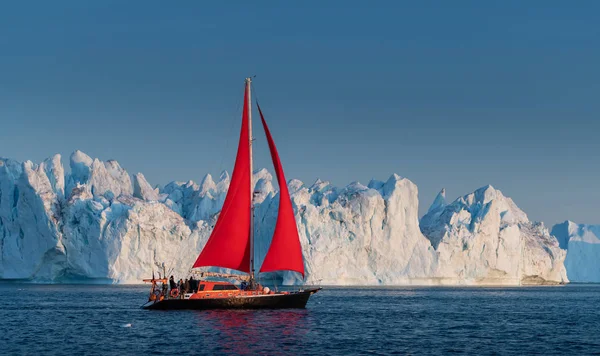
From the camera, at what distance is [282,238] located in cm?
3869

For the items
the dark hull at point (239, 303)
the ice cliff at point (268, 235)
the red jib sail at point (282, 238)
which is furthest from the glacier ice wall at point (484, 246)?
the red jib sail at point (282, 238)

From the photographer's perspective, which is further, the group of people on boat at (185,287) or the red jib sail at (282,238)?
the group of people on boat at (185,287)

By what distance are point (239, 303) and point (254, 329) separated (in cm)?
734

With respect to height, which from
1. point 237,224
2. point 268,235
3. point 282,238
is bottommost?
point 282,238

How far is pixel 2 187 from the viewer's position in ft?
288

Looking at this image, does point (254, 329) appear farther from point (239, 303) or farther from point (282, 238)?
point (282, 238)

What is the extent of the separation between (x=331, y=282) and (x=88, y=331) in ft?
164

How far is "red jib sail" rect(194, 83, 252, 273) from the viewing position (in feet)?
129

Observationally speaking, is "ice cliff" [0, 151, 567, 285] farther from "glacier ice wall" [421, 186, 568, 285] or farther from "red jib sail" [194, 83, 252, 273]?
"red jib sail" [194, 83, 252, 273]

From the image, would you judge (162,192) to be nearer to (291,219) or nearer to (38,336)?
(291,219)

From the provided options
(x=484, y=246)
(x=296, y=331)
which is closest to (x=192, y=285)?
(x=296, y=331)

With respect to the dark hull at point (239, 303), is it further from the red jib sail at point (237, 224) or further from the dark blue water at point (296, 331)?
the red jib sail at point (237, 224)

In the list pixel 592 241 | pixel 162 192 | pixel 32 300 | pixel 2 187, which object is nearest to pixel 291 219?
pixel 32 300

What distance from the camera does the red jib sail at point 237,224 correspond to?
129 feet
